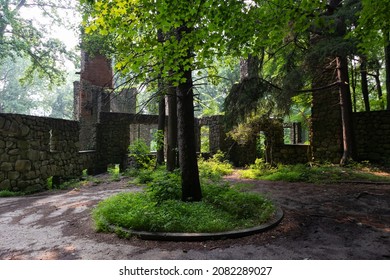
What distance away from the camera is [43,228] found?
4453 millimetres

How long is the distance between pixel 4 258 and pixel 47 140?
7.01 meters

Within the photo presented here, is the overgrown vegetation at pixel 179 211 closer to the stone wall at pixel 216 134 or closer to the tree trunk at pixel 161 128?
the tree trunk at pixel 161 128

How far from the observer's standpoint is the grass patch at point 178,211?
391 centimetres

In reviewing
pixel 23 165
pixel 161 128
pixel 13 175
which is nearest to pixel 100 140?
pixel 161 128

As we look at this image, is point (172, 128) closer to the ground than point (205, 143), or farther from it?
farther from it

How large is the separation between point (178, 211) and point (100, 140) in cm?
1075

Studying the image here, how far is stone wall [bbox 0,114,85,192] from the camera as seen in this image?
25.8 feet

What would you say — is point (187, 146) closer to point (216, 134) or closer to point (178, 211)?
point (178, 211)

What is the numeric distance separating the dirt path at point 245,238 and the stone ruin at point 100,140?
7.81ft

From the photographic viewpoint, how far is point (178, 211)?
14.3 ft

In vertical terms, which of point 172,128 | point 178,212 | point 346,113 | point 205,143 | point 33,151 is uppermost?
point 346,113

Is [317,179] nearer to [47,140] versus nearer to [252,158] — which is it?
[252,158]

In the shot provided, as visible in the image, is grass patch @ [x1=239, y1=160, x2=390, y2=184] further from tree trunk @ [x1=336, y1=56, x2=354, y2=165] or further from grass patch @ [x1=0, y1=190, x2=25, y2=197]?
grass patch @ [x1=0, y1=190, x2=25, y2=197]

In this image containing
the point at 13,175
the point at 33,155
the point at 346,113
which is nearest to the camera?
the point at 13,175
